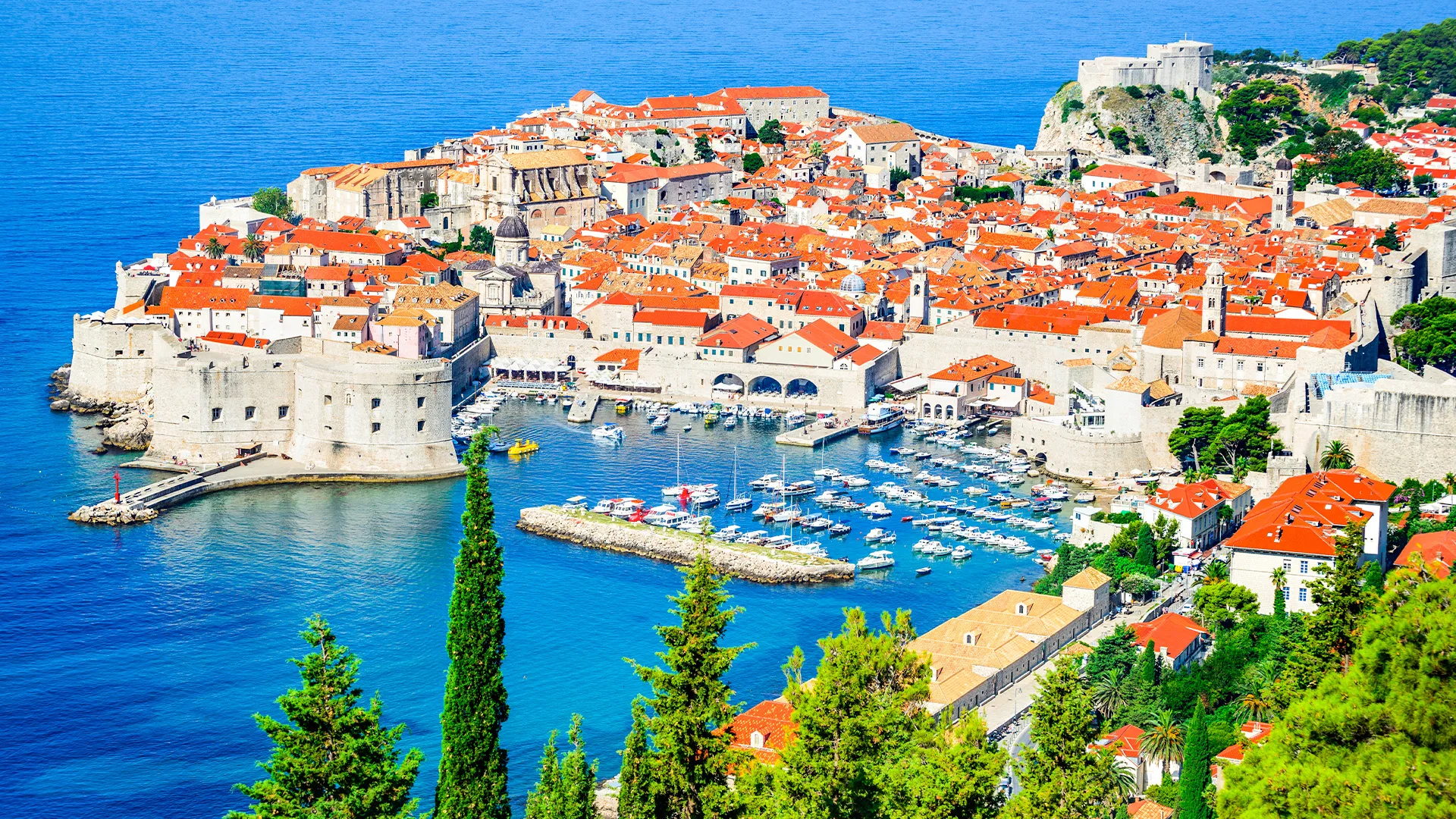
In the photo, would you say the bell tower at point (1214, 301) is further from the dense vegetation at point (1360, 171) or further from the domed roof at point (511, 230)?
the dense vegetation at point (1360, 171)

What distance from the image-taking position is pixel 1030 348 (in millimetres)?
42781

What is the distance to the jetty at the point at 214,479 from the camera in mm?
34875

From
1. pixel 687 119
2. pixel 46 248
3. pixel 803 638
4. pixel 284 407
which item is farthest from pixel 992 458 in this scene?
pixel 46 248

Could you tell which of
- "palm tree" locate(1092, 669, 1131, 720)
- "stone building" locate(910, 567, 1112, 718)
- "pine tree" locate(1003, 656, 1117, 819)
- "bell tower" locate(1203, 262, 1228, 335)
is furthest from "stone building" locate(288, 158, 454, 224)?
"pine tree" locate(1003, 656, 1117, 819)

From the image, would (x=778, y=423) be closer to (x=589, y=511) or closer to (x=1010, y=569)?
(x=589, y=511)

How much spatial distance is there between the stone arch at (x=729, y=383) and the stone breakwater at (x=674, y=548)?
9.61m

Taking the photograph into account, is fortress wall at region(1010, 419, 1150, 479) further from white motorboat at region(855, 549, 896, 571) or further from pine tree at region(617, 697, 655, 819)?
pine tree at region(617, 697, 655, 819)

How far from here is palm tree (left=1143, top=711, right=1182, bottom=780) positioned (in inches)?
839

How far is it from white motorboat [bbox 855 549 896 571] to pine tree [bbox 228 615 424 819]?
62.0ft

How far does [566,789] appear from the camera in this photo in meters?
17.6

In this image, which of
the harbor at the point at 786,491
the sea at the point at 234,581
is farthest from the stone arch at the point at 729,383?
the sea at the point at 234,581

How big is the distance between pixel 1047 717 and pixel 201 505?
945 inches

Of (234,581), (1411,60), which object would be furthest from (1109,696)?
(1411,60)

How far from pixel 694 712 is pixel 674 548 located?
695 inches
